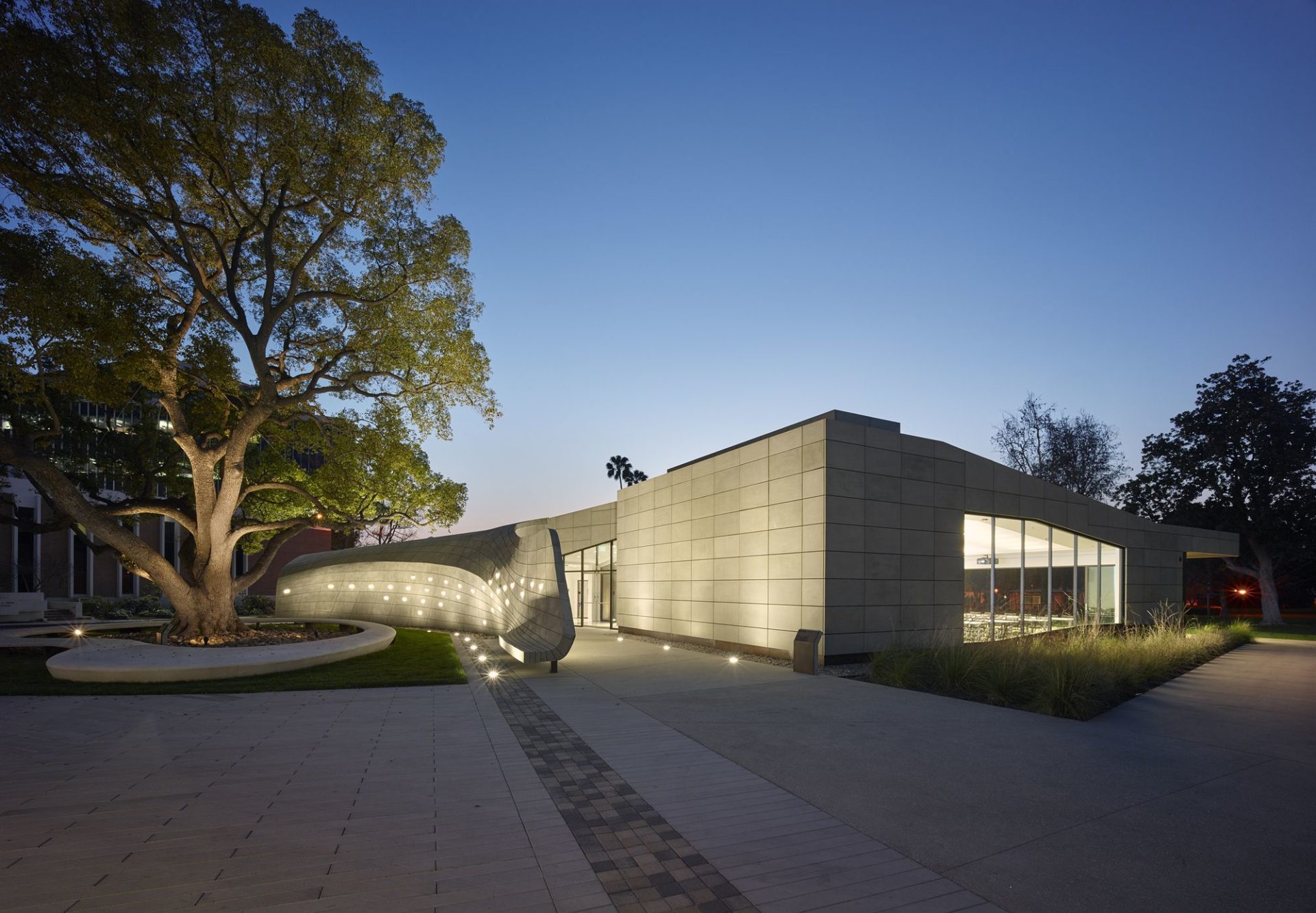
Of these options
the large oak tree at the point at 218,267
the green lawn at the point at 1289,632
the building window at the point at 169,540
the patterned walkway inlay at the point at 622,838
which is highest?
the large oak tree at the point at 218,267

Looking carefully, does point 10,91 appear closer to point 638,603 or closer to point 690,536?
point 690,536

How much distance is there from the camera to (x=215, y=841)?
14.5ft

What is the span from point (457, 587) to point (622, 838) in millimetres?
18472

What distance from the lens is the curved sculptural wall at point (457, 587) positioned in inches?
528

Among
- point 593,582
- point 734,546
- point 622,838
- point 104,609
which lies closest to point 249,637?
point 734,546

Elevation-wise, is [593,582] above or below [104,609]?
above

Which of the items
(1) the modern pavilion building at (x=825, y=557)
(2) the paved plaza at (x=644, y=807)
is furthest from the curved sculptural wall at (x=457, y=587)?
(2) the paved plaza at (x=644, y=807)

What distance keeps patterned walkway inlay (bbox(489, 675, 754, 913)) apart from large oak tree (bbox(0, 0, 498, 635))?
1044 cm

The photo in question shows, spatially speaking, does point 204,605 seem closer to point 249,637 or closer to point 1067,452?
point 249,637

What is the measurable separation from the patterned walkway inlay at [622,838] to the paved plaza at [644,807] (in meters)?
0.03

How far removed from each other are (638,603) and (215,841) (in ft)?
58.7

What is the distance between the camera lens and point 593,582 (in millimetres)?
24859

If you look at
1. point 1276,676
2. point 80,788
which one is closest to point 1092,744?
point 1276,676

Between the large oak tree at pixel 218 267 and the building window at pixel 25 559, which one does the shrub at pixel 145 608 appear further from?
the building window at pixel 25 559
